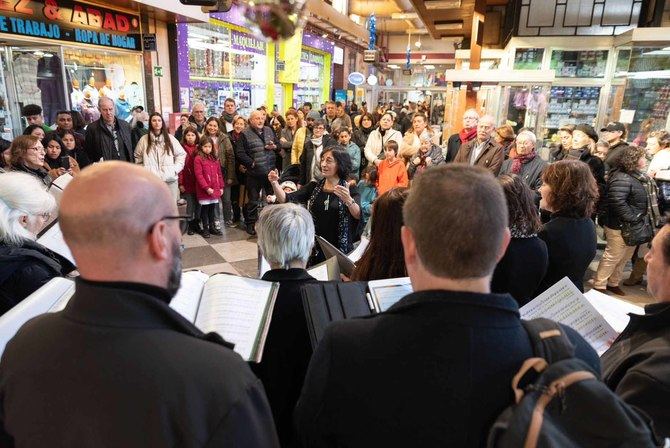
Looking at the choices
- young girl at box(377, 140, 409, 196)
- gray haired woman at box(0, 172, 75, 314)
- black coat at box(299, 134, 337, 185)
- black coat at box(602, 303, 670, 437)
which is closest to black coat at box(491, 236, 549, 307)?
black coat at box(602, 303, 670, 437)

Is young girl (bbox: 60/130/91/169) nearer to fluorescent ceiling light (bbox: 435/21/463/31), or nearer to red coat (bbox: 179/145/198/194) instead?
red coat (bbox: 179/145/198/194)

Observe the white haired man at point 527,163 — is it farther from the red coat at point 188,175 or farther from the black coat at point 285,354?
the red coat at point 188,175

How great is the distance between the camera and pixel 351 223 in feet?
10.7

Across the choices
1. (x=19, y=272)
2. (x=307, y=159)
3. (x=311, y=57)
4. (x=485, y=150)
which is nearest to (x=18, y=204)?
(x=19, y=272)

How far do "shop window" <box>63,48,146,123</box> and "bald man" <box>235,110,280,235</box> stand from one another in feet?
9.89

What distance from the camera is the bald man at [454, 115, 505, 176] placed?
4566 millimetres

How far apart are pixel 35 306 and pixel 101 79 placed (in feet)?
22.8

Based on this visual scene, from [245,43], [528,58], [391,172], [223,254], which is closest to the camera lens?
[391,172]

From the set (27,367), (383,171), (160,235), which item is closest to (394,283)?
(160,235)

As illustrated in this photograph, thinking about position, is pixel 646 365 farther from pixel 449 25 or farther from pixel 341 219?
pixel 449 25

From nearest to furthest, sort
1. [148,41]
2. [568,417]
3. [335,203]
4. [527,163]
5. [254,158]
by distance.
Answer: [568,417] < [335,203] < [527,163] < [254,158] < [148,41]

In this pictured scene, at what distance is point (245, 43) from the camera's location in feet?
35.4

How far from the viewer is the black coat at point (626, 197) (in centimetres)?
385

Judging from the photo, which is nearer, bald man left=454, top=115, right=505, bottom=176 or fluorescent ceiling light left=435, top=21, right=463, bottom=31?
bald man left=454, top=115, right=505, bottom=176
